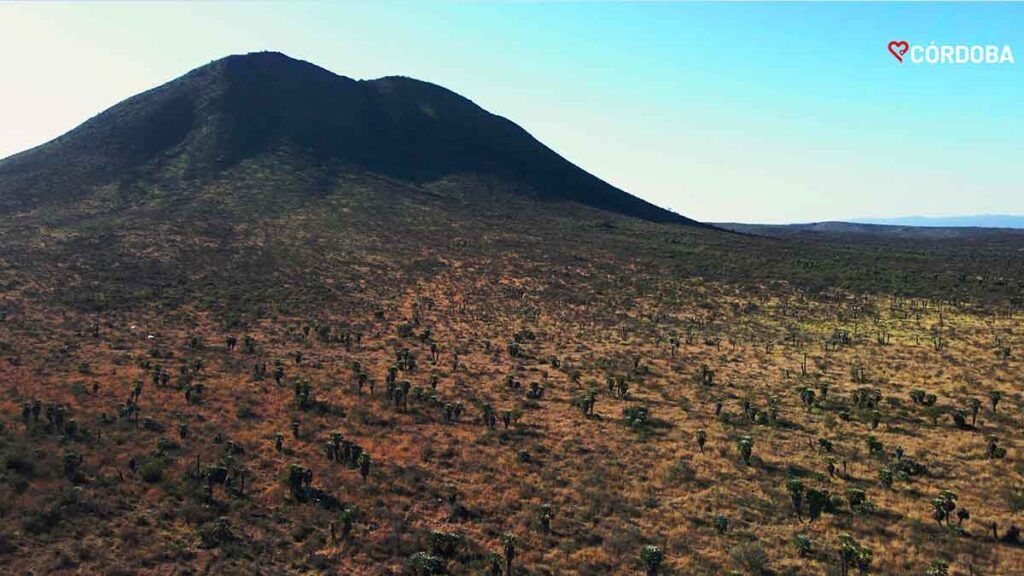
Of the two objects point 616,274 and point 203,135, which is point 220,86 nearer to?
point 203,135

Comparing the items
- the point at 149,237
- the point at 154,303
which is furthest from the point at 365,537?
the point at 149,237

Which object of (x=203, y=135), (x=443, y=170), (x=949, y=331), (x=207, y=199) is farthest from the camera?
(x=443, y=170)

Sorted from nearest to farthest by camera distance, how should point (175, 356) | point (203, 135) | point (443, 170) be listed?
point (175, 356) → point (203, 135) → point (443, 170)

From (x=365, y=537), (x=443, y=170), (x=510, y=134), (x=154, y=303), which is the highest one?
(x=510, y=134)

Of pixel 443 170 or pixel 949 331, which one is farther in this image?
pixel 443 170

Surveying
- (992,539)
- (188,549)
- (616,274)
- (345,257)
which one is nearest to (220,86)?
(345,257)

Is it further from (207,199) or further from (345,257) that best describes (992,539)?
(207,199)

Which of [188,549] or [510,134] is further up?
[510,134]
